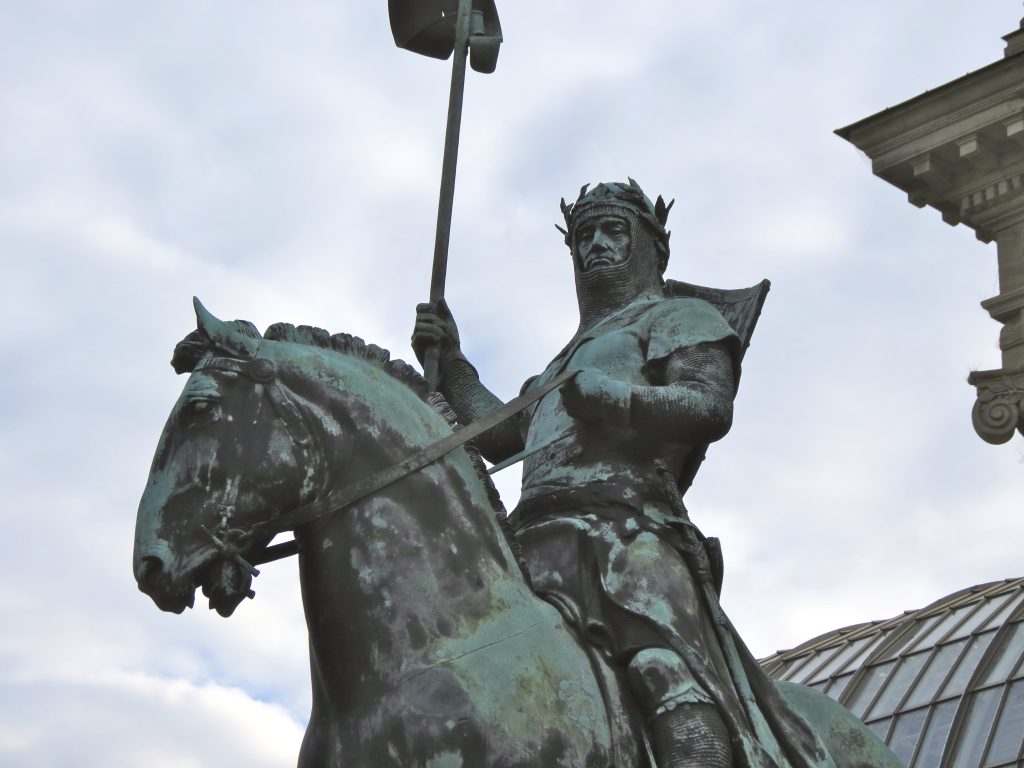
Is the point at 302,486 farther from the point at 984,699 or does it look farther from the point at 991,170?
the point at 984,699

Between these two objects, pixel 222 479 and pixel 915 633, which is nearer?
pixel 222 479

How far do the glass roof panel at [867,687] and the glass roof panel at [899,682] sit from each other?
0.19 m

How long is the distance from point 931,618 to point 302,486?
103 feet

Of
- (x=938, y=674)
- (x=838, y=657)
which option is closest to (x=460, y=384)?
(x=938, y=674)

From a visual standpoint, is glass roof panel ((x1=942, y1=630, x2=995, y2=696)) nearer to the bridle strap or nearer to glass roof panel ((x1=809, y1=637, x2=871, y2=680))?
glass roof panel ((x1=809, y1=637, x2=871, y2=680))

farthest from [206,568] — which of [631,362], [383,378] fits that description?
[631,362]

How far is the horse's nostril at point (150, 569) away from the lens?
28.1 feet

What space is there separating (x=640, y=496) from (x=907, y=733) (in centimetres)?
2565

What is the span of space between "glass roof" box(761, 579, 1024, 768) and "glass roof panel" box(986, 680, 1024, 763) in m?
0.01

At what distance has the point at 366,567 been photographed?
346 inches

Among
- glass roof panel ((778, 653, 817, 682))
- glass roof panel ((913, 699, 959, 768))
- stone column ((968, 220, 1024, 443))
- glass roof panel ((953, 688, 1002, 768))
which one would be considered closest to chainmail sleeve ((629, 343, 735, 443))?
stone column ((968, 220, 1024, 443))

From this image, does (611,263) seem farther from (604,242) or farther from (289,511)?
(289,511)

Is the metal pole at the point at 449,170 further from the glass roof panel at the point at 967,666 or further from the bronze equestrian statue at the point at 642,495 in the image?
the glass roof panel at the point at 967,666

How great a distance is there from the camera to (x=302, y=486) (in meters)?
8.79
